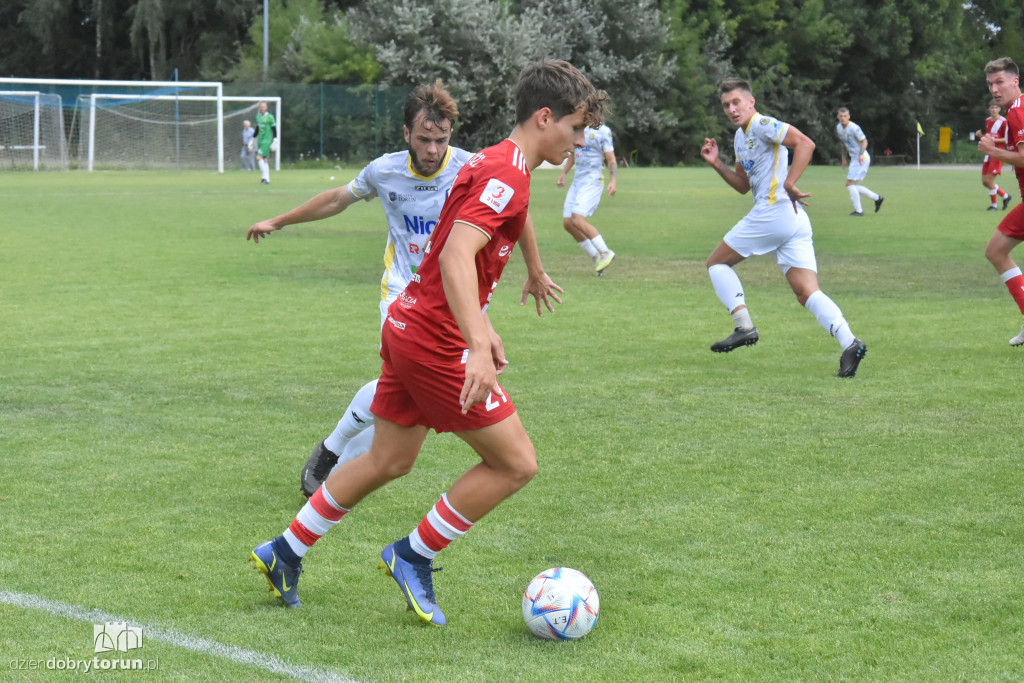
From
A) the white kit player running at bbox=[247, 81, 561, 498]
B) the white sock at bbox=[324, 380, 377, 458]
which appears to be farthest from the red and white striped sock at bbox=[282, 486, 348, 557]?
the white kit player running at bbox=[247, 81, 561, 498]

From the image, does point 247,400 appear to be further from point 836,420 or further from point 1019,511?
point 1019,511

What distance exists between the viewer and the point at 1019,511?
5215 mm

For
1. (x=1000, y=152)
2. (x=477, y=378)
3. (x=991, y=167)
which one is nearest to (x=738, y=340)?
(x=1000, y=152)

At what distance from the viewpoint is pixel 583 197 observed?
15.1m

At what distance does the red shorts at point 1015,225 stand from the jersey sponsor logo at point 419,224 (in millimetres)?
5282

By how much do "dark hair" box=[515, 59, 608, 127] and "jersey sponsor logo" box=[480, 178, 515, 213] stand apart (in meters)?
0.29

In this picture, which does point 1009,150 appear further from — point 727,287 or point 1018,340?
→ point 727,287

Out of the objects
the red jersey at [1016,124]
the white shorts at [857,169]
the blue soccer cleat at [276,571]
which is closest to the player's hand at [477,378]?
the blue soccer cleat at [276,571]

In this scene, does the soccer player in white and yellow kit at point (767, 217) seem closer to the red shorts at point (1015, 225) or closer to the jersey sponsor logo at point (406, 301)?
the red shorts at point (1015, 225)

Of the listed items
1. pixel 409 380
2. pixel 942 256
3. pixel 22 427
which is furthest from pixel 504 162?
pixel 942 256

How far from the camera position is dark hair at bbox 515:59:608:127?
372cm

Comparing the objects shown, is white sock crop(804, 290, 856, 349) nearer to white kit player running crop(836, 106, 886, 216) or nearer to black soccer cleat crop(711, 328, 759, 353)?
black soccer cleat crop(711, 328, 759, 353)

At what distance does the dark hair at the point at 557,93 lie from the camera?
372 cm

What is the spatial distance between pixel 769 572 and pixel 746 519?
665 millimetres
